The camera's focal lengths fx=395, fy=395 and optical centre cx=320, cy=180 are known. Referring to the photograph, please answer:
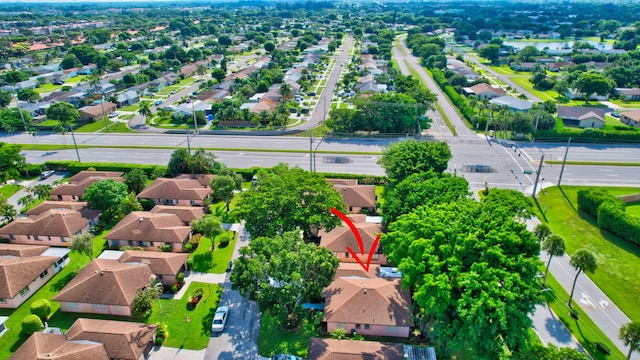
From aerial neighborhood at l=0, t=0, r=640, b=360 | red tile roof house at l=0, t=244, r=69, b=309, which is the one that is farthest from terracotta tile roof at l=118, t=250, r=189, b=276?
red tile roof house at l=0, t=244, r=69, b=309

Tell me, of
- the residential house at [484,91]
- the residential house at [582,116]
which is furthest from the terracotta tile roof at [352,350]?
the residential house at [484,91]

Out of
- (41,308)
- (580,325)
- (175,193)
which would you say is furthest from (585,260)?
(175,193)

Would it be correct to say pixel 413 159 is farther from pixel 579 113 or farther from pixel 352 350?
pixel 579 113

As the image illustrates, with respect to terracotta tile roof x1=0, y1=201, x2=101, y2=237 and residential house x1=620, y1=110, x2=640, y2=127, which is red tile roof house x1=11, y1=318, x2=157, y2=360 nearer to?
terracotta tile roof x1=0, y1=201, x2=101, y2=237

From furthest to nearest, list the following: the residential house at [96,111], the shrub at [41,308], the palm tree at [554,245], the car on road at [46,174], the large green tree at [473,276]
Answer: the residential house at [96,111] → the car on road at [46,174] → the palm tree at [554,245] → the shrub at [41,308] → the large green tree at [473,276]

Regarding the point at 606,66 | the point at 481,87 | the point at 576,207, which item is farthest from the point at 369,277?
the point at 606,66

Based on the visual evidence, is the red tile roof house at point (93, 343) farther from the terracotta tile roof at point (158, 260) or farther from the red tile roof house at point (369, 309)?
the red tile roof house at point (369, 309)

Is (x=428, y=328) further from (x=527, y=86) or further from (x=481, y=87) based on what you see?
(x=527, y=86)
